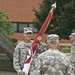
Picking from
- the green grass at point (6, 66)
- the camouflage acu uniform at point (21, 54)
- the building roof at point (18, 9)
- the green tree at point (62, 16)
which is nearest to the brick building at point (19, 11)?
the building roof at point (18, 9)

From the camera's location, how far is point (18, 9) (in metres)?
48.3

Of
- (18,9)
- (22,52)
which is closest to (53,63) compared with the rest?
(22,52)

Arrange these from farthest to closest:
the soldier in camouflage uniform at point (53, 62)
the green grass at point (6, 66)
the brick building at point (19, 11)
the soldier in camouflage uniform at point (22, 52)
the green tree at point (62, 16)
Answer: the brick building at point (19, 11) < the green tree at point (62, 16) < the green grass at point (6, 66) < the soldier in camouflage uniform at point (22, 52) < the soldier in camouflage uniform at point (53, 62)

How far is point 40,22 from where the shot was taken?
33406 mm

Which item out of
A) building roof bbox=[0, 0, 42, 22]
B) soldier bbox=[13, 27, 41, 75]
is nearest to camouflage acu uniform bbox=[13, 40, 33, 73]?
soldier bbox=[13, 27, 41, 75]

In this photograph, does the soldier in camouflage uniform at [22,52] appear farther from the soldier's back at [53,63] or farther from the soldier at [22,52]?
the soldier's back at [53,63]

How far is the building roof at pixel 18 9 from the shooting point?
157 feet

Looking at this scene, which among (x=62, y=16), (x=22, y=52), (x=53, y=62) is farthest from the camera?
(x=62, y=16)

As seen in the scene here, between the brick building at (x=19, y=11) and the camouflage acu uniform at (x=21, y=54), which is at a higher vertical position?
the camouflage acu uniform at (x=21, y=54)

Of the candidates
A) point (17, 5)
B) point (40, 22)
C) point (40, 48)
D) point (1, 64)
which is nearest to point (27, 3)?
point (17, 5)

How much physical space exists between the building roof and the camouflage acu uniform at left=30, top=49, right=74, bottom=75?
4214 centimetres

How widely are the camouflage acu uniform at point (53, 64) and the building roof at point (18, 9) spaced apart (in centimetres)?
4214

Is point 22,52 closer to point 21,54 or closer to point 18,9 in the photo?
point 21,54

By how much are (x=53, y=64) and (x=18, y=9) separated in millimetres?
42761
